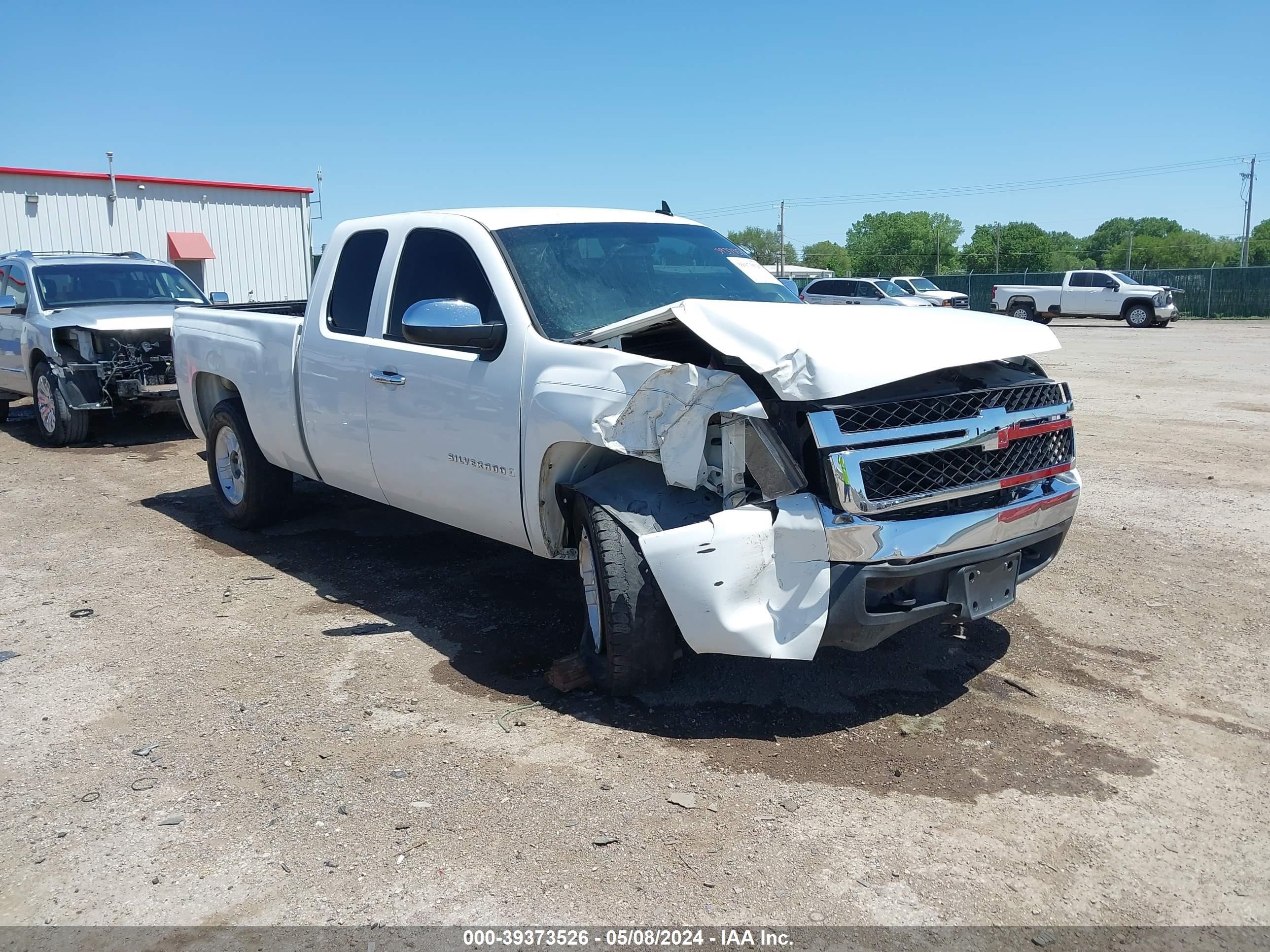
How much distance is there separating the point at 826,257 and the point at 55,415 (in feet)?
405

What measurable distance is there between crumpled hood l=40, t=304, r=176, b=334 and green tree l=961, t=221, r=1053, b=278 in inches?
3581

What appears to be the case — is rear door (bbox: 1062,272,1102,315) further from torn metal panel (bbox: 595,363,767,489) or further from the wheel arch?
torn metal panel (bbox: 595,363,767,489)

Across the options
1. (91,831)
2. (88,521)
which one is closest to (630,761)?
(91,831)

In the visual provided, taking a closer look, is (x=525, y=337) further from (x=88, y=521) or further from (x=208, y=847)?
(x=88, y=521)

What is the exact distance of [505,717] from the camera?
13.5 ft

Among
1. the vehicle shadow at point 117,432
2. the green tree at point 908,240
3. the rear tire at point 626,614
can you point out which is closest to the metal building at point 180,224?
the vehicle shadow at point 117,432

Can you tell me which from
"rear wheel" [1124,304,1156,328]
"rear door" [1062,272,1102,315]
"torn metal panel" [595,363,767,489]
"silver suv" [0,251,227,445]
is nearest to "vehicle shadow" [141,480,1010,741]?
"torn metal panel" [595,363,767,489]

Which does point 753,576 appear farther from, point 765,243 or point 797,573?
point 765,243

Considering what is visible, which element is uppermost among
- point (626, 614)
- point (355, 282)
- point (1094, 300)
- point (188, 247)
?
point (188, 247)

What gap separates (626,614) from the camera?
392cm

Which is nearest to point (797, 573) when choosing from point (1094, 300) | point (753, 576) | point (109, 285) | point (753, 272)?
point (753, 576)

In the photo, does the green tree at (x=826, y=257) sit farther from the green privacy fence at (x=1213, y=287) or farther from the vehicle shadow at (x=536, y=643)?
the vehicle shadow at (x=536, y=643)

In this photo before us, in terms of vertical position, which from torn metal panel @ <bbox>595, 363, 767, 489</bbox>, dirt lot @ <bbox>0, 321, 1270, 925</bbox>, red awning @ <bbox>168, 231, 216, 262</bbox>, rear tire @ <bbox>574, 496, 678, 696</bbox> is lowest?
dirt lot @ <bbox>0, 321, 1270, 925</bbox>

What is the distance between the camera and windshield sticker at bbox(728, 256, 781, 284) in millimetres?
5559
